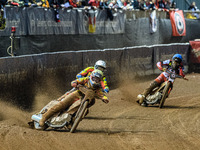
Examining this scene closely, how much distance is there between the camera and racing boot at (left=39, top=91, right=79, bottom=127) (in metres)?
9.05

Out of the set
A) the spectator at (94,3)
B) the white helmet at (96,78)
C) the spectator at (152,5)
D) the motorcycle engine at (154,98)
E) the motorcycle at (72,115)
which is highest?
the spectator at (94,3)

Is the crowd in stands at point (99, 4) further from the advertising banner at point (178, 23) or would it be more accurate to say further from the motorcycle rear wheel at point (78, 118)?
the motorcycle rear wheel at point (78, 118)

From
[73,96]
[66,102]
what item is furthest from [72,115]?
[73,96]

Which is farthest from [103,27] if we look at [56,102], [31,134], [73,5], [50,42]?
[31,134]

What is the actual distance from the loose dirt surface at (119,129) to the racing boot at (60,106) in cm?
40

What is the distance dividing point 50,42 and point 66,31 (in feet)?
3.65

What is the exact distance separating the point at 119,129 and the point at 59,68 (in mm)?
4575

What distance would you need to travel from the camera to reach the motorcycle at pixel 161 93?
12.0m

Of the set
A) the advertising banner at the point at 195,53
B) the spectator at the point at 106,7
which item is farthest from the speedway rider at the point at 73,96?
the advertising banner at the point at 195,53

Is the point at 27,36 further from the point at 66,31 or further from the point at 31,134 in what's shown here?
the point at 31,134

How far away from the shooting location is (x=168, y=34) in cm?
2527

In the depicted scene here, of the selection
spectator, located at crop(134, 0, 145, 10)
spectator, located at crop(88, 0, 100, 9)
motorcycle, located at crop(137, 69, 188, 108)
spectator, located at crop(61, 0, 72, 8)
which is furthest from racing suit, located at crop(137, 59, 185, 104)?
spectator, located at crop(134, 0, 145, 10)

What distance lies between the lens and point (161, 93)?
12398 mm

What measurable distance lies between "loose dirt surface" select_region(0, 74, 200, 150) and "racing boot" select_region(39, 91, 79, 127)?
401 mm
